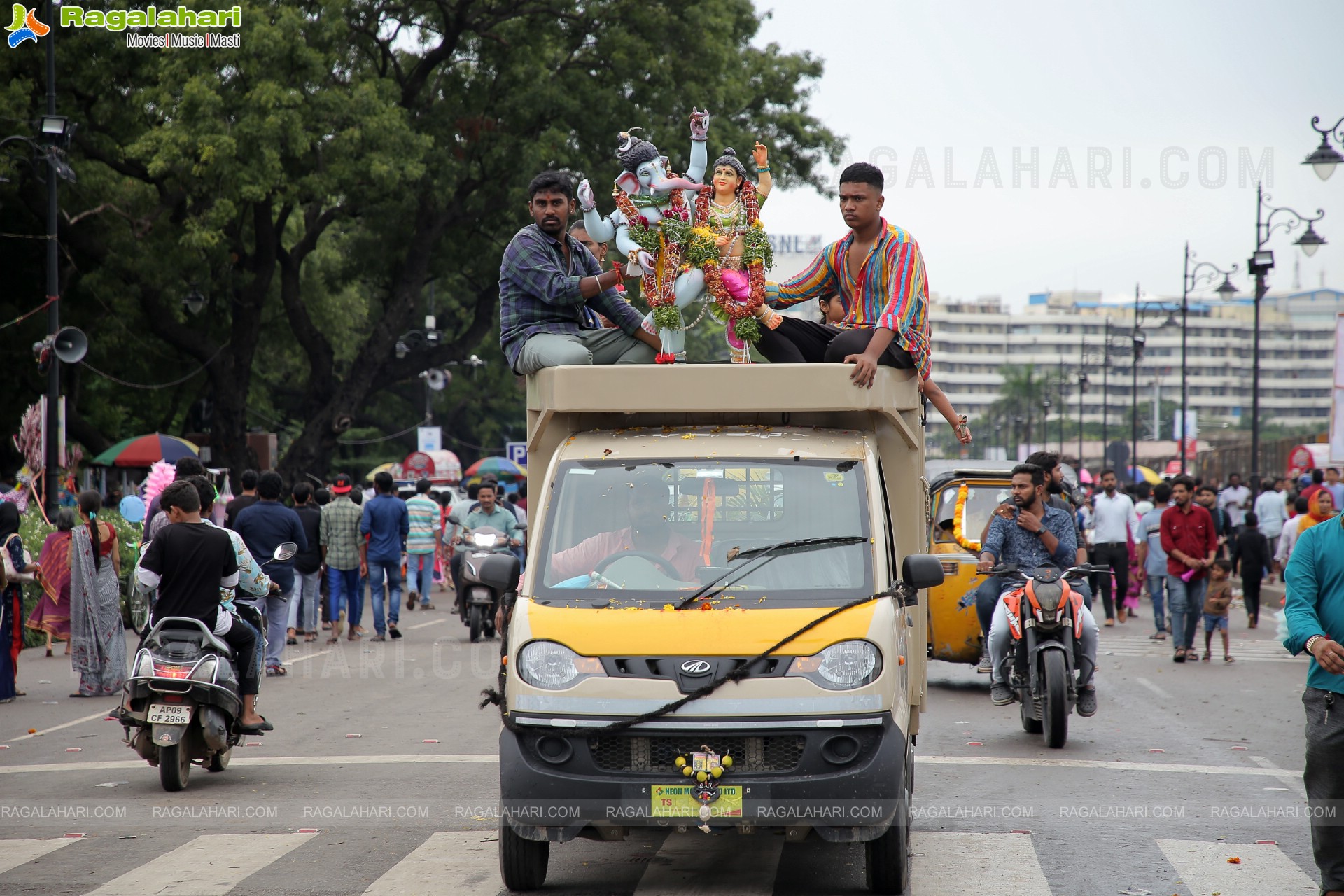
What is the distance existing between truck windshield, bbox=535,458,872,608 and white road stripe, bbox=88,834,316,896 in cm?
190

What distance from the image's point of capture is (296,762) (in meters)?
10.0

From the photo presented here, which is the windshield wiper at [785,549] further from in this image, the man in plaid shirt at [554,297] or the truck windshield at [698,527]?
the man in plaid shirt at [554,297]

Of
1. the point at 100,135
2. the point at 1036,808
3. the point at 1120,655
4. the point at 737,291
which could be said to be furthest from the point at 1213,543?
the point at 100,135

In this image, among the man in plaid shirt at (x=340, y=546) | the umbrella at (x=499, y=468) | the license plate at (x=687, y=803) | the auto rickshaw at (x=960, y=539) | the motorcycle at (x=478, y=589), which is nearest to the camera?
the license plate at (x=687, y=803)

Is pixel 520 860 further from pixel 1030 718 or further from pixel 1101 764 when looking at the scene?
→ pixel 1030 718

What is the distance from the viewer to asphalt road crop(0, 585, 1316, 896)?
6.66m

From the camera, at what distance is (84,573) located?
1377cm

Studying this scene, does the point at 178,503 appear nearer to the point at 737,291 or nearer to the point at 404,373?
the point at 737,291

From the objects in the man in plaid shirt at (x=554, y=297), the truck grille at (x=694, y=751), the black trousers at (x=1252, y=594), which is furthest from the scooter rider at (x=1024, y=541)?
the black trousers at (x=1252, y=594)

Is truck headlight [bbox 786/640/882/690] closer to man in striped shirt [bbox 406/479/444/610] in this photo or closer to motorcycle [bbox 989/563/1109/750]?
motorcycle [bbox 989/563/1109/750]

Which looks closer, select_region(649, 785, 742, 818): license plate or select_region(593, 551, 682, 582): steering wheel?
select_region(649, 785, 742, 818): license plate

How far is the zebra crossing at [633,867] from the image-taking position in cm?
647

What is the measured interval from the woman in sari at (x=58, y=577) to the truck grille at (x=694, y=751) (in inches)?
402

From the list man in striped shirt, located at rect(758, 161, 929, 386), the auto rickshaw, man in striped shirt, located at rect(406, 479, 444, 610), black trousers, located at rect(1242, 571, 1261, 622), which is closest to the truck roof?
man in striped shirt, located at rect(758, 161, 929, 386)
